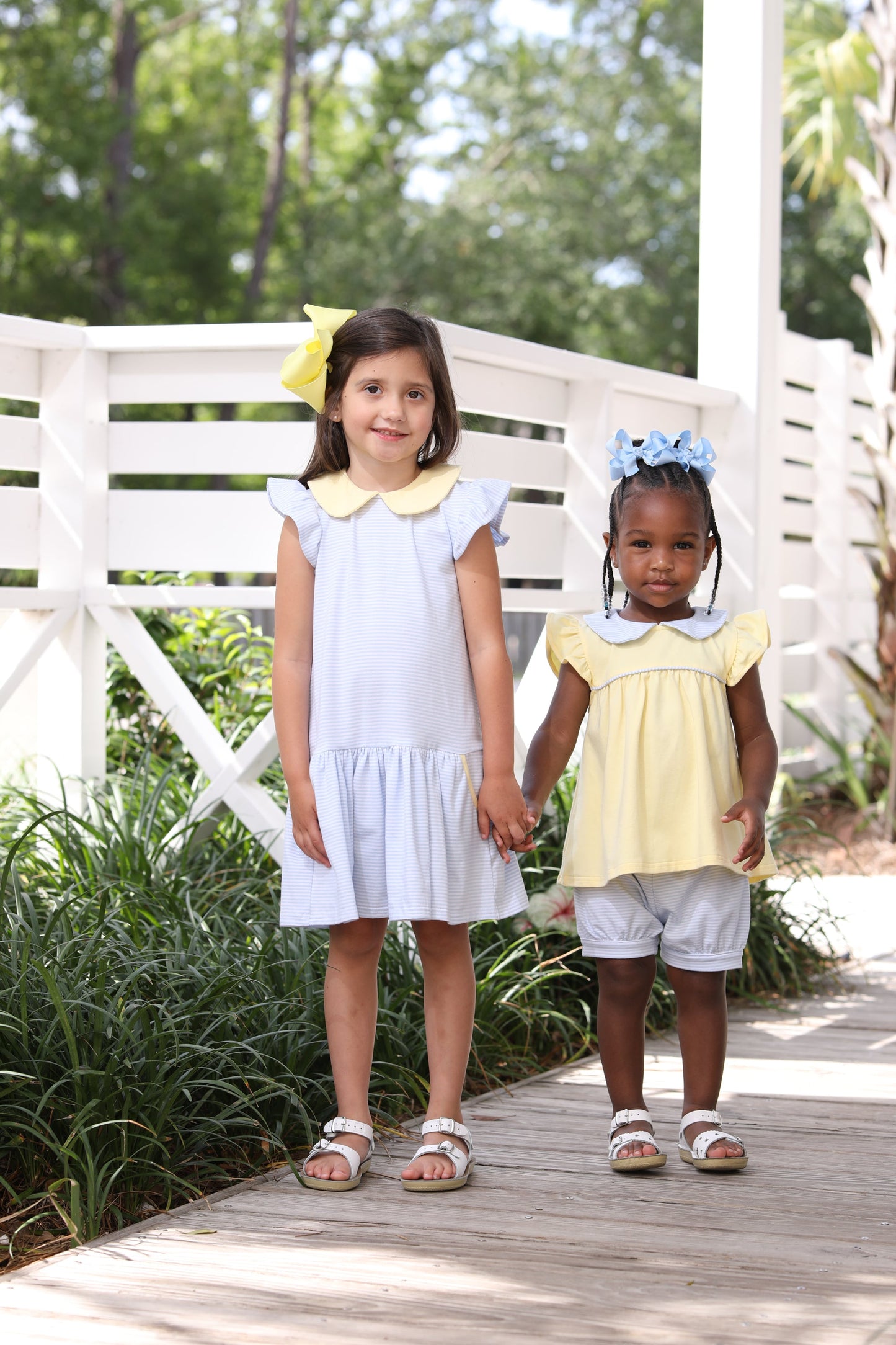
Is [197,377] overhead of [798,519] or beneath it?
beneath

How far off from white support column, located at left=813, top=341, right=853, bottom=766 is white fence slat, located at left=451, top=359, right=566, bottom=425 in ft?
12.7

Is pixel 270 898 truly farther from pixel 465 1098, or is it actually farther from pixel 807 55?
pixel 807 55

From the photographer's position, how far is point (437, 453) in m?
2.84

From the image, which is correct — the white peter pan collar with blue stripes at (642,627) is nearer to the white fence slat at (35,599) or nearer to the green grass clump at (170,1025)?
the green grass clump at (170,1025)

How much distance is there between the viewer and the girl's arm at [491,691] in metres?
2.69

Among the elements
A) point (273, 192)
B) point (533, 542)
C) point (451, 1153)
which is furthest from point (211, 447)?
point (273, 192)

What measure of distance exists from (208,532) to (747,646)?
175 cm

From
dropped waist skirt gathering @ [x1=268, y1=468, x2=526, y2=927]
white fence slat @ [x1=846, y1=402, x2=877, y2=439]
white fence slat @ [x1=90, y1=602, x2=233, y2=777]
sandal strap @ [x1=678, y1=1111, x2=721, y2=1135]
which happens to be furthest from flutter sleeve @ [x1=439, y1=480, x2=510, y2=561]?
white fence slat @ [x1=846, y1=402, x2=877, y2=439]

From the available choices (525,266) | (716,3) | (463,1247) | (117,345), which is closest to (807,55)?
(525,266)

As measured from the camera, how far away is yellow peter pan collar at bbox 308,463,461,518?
2.73 metres

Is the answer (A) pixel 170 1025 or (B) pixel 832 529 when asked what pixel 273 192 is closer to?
(B) pixel 832 529

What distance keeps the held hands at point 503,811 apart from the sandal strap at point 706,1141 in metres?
0.60

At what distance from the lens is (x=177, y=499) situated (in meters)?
4.10

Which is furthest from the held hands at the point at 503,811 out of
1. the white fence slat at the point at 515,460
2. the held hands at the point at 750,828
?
the white fence slat at the point at 515,460
